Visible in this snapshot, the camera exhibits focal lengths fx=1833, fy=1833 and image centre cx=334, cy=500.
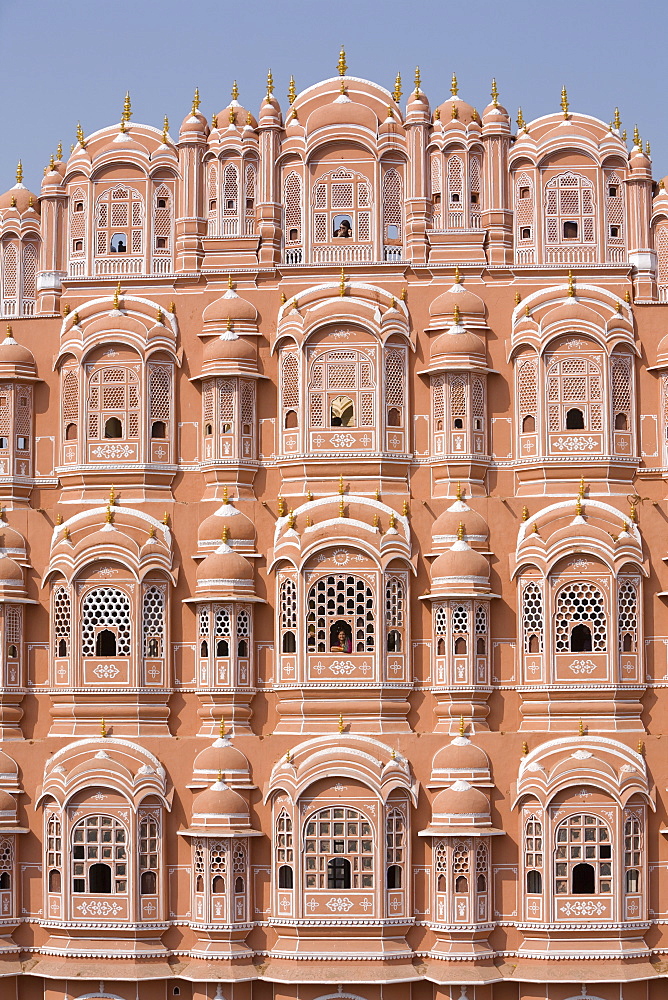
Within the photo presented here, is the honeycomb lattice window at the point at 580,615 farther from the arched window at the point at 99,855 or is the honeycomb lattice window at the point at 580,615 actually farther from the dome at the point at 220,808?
the arched window at the point at 99,855

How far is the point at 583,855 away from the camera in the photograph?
38.5 metres

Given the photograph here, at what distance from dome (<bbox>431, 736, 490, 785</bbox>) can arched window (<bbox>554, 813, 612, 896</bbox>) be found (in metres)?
2.01

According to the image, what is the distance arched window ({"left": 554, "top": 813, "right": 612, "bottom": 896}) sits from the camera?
38.5m

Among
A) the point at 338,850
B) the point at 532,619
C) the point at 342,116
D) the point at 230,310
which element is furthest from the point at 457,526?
the point at 342,116

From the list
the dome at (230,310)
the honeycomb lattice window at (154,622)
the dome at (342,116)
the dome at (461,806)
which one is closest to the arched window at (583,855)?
the dome at (461,806)

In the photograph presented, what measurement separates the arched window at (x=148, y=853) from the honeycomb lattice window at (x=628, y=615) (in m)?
10.8

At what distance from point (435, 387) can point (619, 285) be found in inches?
191

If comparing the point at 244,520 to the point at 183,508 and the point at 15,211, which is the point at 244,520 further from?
the point at 15,211

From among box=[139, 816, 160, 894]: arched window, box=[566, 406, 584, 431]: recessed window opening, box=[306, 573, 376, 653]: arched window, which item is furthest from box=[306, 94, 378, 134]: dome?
box=[139, 816, 160, 894]: arched window

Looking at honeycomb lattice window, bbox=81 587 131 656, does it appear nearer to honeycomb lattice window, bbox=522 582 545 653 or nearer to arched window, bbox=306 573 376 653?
arched window, bbox=306 573 376 653

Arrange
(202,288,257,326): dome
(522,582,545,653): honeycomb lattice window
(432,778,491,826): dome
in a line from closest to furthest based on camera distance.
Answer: (432,778,491,826): dome, (522,582,545,653): honeycomb lattice window, (202,288,257,326): dome

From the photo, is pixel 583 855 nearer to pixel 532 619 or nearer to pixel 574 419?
pixel 532 619

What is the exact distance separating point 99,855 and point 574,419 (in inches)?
554

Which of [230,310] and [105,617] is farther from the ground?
[230,310]
